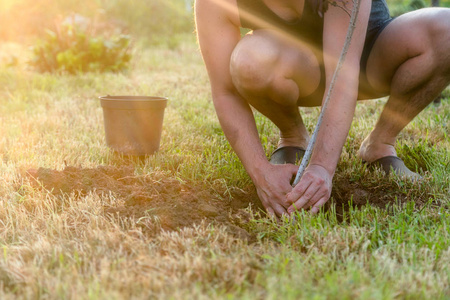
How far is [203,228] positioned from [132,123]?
125cm

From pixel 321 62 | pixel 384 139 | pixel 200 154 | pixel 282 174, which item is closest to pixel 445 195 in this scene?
pixel 384 139

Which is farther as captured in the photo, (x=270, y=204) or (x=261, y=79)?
(x=261, y=79)

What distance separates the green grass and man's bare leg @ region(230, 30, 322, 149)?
0.38 meters

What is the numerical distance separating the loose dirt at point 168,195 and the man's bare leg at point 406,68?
476 millimetres

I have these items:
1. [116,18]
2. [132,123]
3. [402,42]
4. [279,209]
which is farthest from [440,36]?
[116,18]

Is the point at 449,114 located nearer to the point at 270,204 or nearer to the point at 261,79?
the point at 261,79

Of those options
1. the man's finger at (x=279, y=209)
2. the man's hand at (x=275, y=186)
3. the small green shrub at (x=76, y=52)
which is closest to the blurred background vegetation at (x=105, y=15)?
the small green shrub at (x=76, y=52)

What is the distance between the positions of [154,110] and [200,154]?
0.40 m

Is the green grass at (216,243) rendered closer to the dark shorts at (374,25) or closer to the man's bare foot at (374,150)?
the man's bare foot at (374,150)

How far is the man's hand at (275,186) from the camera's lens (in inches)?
75.9

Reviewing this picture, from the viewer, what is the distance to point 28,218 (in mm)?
1904

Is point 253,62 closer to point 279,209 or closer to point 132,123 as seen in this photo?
point 279,209

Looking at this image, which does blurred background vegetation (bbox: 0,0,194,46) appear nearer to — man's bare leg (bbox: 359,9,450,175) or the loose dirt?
man's bare leg (bbox: 359,9,450,175)

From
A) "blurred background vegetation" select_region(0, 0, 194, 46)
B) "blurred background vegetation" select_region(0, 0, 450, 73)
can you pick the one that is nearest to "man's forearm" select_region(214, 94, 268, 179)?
"blurred background vegetation" select_region(0, 0, 450, 73)
